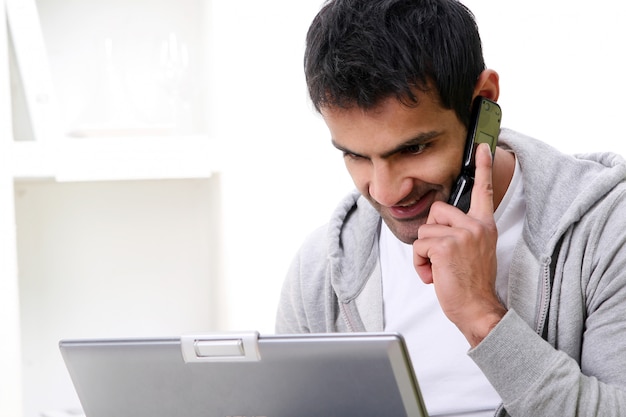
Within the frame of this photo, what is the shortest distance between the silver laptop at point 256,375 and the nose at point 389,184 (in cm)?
33

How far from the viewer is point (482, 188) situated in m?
1.21

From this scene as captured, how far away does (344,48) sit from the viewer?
1.21 metres

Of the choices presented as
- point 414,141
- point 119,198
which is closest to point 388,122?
point 414,141

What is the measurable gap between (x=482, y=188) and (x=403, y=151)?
12 cm

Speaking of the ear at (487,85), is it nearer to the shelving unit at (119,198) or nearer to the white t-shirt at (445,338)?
the white t-shirt at (445,338)

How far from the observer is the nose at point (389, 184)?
47.4 inches

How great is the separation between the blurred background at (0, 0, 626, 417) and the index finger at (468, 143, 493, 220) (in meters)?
0.39

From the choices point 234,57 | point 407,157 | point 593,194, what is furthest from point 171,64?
point 593,194

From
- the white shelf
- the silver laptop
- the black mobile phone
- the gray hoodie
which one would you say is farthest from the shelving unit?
the silver laptop

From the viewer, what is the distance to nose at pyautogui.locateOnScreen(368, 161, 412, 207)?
3.95 feet

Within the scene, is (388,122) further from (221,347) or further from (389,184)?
(221,347)

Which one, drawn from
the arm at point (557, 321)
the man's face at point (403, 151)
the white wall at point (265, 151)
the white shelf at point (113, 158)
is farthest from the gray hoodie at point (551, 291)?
the white shelf at point (113, 158)

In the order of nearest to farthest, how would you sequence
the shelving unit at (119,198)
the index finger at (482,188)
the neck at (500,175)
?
the index finger at (482,188), the neck at (500,175), the shelving unit at (119,198)

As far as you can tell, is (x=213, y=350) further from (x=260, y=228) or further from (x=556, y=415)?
A: (x=260, y=228)
